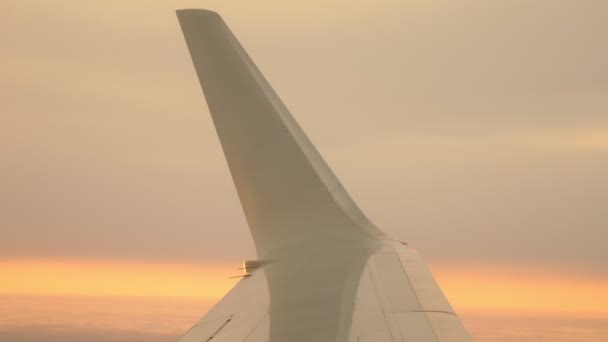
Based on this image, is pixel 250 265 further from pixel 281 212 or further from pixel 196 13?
pixel 196 13

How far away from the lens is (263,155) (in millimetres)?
12828

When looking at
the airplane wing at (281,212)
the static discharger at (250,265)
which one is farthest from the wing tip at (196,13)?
the static discharger at (250,265)

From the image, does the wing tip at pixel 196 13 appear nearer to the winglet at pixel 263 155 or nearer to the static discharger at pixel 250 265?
the winglet at pixel 263 155

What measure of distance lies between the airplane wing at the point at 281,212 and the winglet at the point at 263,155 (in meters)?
0.01

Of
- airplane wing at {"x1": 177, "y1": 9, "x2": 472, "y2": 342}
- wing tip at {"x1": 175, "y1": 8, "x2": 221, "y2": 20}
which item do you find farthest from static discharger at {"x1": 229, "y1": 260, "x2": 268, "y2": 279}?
wing tip at {"x1": 175, "y1": 8, "x2": 221, "y2": 20}

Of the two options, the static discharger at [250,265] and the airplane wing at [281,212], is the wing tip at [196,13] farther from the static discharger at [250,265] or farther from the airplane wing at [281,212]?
the static discharger at [250,265]

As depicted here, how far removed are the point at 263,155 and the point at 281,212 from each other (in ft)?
2.76

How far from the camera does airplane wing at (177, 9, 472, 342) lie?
11273 millimetres

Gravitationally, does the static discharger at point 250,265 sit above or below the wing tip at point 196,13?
below

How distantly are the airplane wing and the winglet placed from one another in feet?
0.05

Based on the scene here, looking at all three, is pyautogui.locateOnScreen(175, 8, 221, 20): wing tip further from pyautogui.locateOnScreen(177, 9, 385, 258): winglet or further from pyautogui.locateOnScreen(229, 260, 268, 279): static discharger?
pyautogui.locateOnScreen(229, 260, 268, 279): static discharger

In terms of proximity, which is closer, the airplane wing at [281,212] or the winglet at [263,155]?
the airplane wing at [281,212]

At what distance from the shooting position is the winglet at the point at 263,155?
12.7 m

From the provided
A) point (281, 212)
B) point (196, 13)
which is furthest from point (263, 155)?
point (196, 13)
